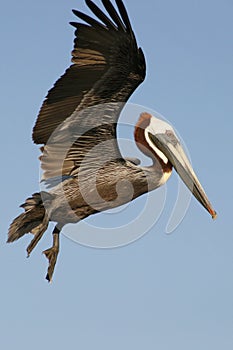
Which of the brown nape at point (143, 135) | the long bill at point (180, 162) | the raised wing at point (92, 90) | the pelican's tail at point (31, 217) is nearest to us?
the raised wing at point (92, 90)

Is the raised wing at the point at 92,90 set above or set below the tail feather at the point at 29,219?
above

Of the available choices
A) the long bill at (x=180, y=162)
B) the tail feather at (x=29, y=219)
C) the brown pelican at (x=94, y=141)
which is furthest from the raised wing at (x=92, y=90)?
the long bill at (x=180, y=162)

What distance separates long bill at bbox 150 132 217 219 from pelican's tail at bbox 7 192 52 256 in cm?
196

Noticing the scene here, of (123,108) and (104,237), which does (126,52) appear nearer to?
(123,108)

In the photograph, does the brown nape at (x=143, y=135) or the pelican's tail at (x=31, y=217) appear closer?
the pelican's tail at (x=31, y=217)

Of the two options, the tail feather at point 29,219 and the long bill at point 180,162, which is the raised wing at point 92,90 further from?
the long bill at point 180,162

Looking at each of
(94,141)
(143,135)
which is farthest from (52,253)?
(143,135)

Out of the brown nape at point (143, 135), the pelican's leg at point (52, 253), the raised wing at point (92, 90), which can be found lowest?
the pelican's leg at point (52, 253)

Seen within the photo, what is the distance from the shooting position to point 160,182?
24.2 metres

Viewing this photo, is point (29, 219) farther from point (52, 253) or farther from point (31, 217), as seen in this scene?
point (52, 253)

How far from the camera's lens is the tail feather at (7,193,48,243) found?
78.7 ft

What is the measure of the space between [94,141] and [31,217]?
4.84 ft

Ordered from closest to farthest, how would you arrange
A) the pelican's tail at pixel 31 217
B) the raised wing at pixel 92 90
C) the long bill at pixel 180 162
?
the raised wing at pixel 92 90 < the pelican's tail at pixel 31 217 < the long bill at pixel 180 162

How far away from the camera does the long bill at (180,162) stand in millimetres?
24297
